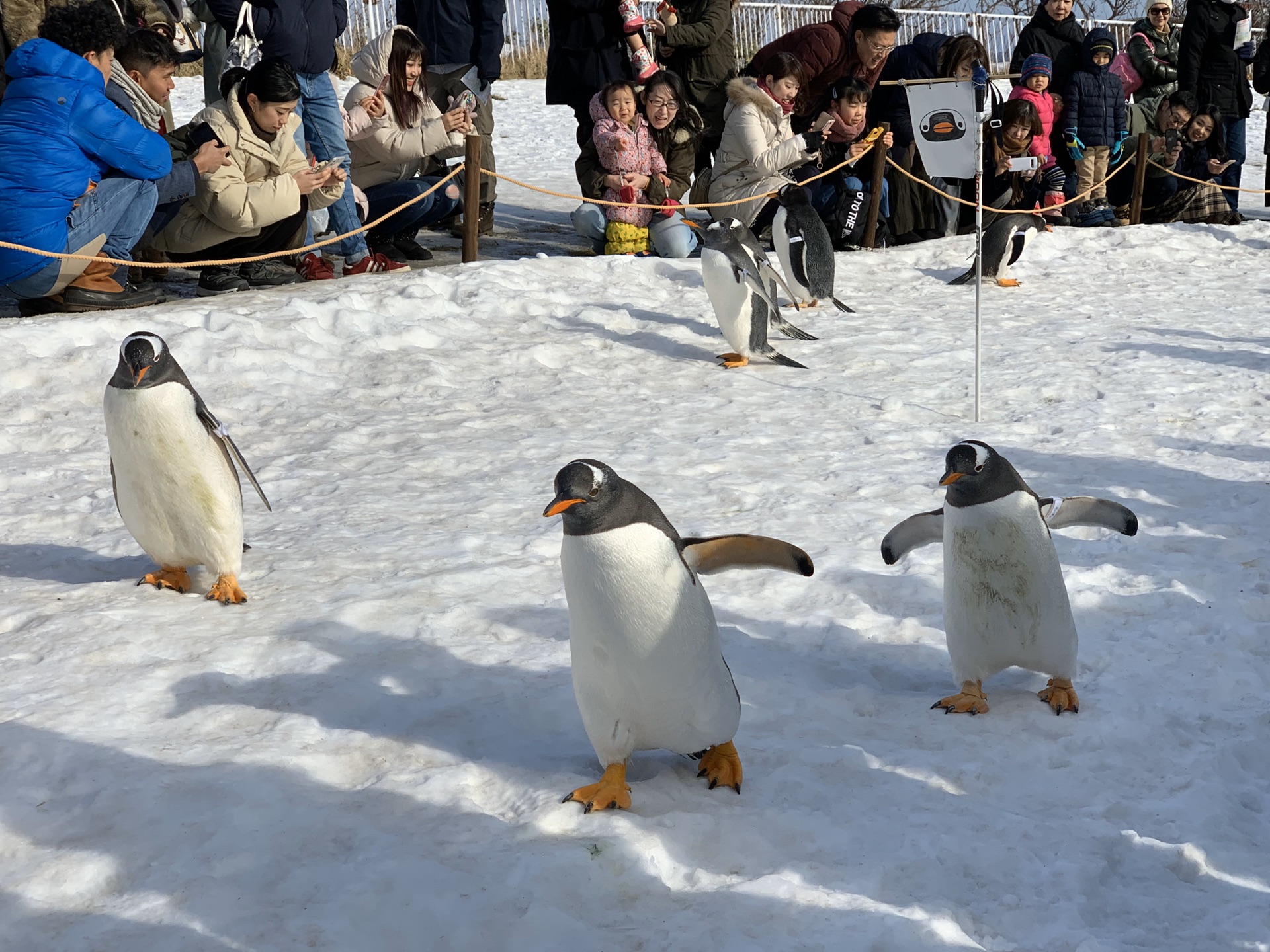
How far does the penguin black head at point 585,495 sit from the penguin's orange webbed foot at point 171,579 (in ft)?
5.25

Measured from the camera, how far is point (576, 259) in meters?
7.21

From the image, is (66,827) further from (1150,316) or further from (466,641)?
(1150,316)

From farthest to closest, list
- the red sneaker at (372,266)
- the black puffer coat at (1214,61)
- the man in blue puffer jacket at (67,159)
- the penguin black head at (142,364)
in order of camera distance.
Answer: the black puffer coat at (1214,61) → the red sneaker at (372,266) → the man in blue puffer jacket at (67,159) → the penguin black head at (142,364)

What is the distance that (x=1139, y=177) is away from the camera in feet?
30.1

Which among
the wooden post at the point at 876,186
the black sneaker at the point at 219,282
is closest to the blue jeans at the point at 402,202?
the black sneaker at the point at 219,282

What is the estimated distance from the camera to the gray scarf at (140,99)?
238 inches

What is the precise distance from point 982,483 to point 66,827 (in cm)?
202

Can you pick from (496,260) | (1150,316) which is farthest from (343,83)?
(1150,316)

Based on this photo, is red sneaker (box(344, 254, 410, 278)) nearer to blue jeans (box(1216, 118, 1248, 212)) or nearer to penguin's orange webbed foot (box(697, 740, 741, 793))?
penguin's orange webbed foot (box(697, 740, 741, 793))

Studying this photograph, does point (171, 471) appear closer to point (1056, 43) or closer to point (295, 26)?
point (295, 26)

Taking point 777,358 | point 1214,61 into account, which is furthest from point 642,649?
point 1214,61

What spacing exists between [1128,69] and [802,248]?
542 cm

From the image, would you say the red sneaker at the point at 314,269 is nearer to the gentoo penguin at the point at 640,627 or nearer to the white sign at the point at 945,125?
the white sign at the point at 945,125

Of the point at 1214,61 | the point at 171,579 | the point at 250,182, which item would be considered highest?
the point at 1214,61
